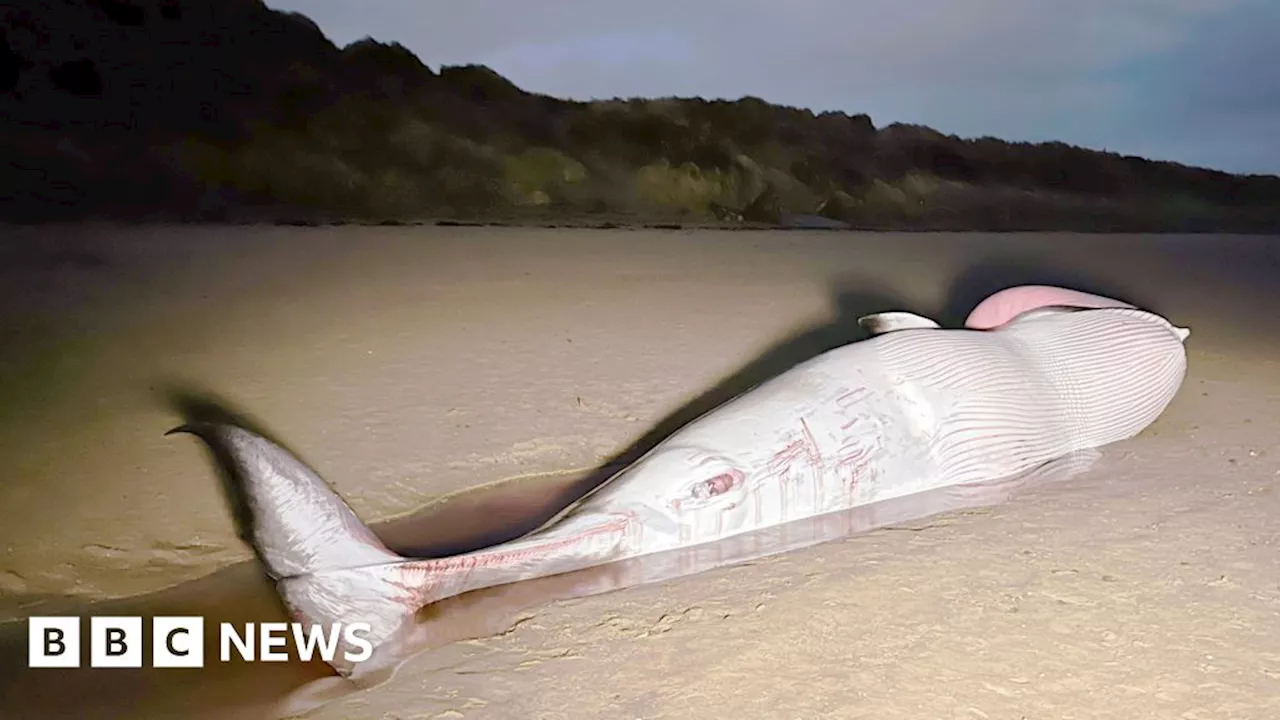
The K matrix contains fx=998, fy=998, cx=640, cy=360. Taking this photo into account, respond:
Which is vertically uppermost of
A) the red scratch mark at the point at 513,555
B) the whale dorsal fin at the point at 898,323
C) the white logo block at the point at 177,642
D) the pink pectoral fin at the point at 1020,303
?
the pink pectoral fin at the point at 1020,303

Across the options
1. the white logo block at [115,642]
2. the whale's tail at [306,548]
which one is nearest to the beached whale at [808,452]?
the whale's tail at [306,548]

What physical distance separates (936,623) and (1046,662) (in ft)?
0.77

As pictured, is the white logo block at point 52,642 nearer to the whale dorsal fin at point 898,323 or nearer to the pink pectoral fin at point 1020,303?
the whale dorsal fin at point 898,323

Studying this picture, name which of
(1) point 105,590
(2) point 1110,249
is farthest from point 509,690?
(2) point 1110,249

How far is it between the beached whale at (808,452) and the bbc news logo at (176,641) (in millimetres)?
39

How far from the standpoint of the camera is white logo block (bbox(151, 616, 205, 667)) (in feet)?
6.91

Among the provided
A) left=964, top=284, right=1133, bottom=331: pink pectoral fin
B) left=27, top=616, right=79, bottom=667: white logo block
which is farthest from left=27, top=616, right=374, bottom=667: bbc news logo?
left=964, top=284, right=1133, bottom=331: pink pectoral fin

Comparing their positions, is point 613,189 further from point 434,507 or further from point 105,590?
point 105,590

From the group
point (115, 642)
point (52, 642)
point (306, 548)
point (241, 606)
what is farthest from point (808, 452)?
point (52, 642)

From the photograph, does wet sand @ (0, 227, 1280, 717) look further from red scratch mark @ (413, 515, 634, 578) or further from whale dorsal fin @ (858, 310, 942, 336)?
whale dorsal fin @ (858, 310, 942, 336)

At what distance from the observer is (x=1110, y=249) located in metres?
7.63

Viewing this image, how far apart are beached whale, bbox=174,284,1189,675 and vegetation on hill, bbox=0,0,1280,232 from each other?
21.7ft

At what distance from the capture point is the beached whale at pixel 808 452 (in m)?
2.06

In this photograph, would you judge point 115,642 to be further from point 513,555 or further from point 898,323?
point 898,323
